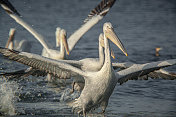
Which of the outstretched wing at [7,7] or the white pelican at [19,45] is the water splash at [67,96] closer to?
the outstretched wing at [7,7]

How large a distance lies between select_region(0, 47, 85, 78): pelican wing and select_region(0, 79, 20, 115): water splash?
96 centimetres

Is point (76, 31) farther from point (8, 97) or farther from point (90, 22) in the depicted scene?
point (8, 97)

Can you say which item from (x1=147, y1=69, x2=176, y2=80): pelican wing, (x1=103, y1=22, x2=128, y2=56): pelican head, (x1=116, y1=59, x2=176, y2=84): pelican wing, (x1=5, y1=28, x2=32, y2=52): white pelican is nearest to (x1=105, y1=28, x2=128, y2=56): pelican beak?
(x1=103, y1=22, x2=128, y2=56): pelican head

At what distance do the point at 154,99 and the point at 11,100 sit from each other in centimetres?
296

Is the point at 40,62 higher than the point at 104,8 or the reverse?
the reverse

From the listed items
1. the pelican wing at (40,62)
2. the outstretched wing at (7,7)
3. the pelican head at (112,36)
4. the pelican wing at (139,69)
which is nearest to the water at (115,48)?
the outstretched wing at (7,7)

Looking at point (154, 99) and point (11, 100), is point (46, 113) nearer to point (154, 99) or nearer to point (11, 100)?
point (11, 100)

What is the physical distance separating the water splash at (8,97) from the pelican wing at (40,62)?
96cm

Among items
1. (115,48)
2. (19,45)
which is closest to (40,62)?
(19,45)

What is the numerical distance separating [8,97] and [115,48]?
6222mm

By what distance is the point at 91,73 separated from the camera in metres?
6.14

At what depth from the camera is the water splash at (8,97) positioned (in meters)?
6.61

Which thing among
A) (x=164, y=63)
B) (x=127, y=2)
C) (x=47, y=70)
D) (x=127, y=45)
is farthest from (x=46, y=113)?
(x=127, y=2)

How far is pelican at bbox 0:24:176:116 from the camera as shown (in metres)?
5.94
